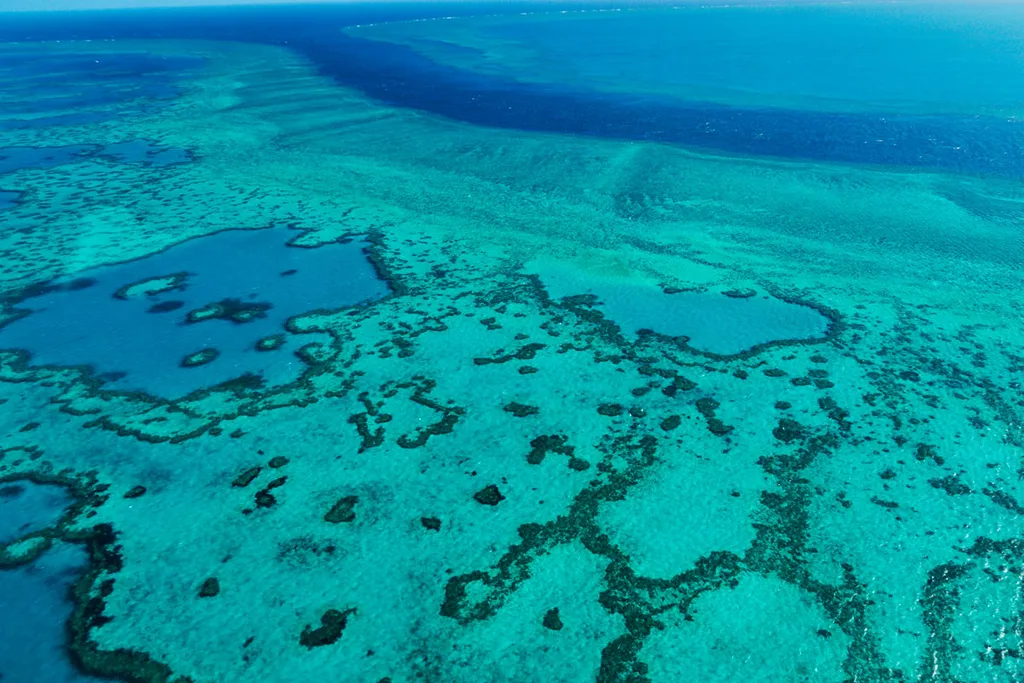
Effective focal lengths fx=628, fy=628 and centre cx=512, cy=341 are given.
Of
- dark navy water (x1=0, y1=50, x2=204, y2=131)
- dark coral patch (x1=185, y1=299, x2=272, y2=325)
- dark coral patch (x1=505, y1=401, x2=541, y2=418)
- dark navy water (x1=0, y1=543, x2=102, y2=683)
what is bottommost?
dark navy water (x1=0, y1=543, x2=102, y2=683)

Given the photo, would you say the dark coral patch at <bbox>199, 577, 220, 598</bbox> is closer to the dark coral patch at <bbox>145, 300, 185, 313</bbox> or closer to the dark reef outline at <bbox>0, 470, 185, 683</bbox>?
the dark reef outline at <bbox>0, 470, 185, 683</bbox>

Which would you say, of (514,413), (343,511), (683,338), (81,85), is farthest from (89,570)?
(81,85)

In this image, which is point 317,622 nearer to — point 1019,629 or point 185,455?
point 185,455

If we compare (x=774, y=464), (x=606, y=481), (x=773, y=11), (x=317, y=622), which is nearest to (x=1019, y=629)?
(x=774, y=464)

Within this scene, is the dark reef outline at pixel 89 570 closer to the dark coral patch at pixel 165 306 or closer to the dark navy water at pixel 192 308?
the dark navy water at pixel 192 308

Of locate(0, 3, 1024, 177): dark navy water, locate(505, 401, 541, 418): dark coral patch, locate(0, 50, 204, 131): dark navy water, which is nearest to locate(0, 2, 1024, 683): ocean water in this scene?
locate(505, 401, 541, 418): dark coral patch

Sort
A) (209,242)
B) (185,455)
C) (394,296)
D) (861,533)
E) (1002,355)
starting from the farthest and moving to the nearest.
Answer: (209,242), (394,296), (1002,355), (185,455), (861,533)
